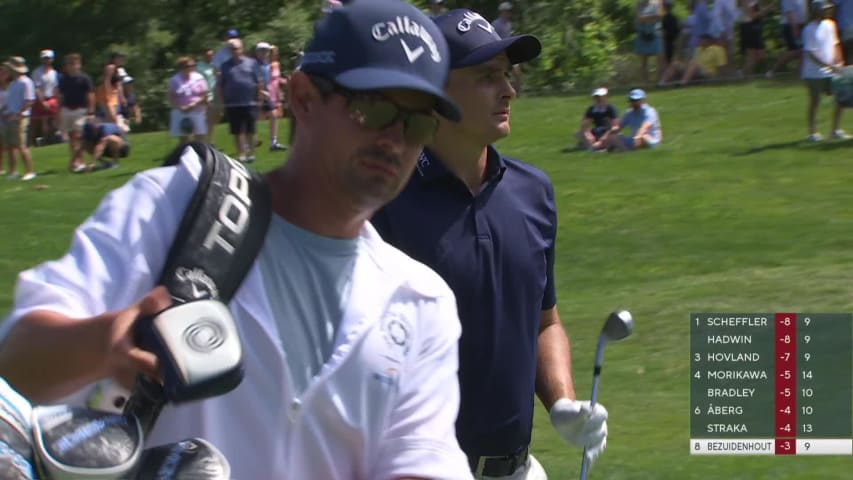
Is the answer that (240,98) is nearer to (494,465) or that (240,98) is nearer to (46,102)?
(46,102)

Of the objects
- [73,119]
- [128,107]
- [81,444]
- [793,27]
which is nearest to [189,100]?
[73,119]

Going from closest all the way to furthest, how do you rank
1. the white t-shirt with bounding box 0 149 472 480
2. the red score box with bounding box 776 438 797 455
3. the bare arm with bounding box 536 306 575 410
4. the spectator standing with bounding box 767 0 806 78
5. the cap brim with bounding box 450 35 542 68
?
the white t-shirt with bounding box 0 149 472 480, the cap brim with bounding box 450 35 542 68, the bare arm with bounding box 536 306 575 410, the red score box with bounding box 776 438 797 455, the spectator standing with bounding box 767 0 806 78

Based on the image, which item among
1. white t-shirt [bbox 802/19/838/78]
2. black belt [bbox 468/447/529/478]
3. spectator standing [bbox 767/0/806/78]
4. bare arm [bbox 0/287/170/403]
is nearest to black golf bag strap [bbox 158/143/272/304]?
bare arm [bbox 0/287/170/403]

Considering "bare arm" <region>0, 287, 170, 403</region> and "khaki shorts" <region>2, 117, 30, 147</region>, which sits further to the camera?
"khaki shorts" <region>2, 117, 30, 147</region>

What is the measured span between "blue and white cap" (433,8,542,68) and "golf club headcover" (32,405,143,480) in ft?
10.3

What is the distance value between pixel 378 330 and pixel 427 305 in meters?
0.14

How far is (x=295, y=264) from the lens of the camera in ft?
8.54

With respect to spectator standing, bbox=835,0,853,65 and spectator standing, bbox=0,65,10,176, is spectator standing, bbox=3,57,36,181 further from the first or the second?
spectator standing, bbox=835,0,853,65

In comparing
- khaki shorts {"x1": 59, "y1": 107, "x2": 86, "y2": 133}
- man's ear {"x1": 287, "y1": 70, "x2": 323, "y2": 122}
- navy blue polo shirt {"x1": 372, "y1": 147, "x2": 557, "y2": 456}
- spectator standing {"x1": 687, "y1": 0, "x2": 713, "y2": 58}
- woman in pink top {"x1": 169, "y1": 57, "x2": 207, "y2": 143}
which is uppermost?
man's ear {"x1": 287, "y1": 70, "x2": 323, "y2": 122}

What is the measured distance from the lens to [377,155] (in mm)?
2641

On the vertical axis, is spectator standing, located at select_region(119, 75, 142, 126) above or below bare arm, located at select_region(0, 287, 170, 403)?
below

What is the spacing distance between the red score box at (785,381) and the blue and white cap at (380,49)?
7133 millimetres

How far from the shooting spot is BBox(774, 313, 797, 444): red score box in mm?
9606

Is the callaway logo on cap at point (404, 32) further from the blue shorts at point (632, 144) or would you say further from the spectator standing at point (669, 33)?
the spectator standing at point (669, 33)
